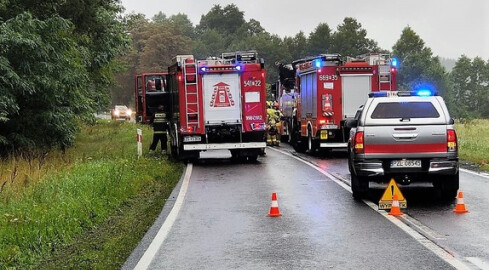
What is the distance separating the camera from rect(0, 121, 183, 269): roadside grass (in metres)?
8.00

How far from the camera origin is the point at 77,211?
1044cm

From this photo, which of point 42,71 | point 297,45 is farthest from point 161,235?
point 297,45

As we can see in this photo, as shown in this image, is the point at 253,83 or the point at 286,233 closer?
the point at 286,233

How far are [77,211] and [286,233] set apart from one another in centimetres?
333

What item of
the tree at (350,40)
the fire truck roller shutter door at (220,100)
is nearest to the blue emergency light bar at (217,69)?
the fire truck roller shutter door at (220,100)

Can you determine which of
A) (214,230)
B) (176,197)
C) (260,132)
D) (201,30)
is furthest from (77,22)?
(201,30)

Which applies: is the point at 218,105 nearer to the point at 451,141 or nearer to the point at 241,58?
the point at 241,58

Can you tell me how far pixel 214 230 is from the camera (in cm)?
955

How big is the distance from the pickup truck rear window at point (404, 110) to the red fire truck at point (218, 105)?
8.65 metres

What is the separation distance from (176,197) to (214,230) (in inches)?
147

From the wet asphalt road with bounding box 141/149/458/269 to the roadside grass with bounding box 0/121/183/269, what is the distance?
2.12 ft

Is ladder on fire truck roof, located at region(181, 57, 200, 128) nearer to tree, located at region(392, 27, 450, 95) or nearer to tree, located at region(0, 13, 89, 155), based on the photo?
tree, located at region(0, 13, 89, 155)

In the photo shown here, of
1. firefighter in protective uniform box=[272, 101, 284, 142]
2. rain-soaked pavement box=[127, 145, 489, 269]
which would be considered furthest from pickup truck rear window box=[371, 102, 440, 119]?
firefighter in protective uniform box=[272, 101, 284, 142]

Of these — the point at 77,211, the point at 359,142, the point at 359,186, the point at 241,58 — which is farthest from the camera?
the point at 241,58
